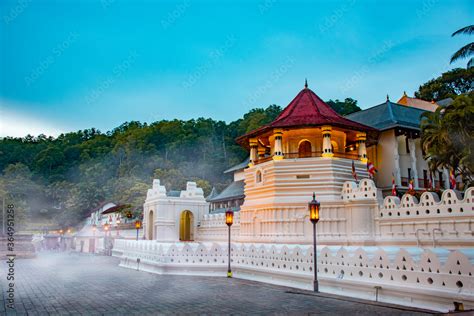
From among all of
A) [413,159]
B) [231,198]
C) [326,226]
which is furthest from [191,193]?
[413,159]

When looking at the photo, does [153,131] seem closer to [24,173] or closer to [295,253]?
[24,173]

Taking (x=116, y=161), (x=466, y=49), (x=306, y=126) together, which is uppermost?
(x=116, y=161)

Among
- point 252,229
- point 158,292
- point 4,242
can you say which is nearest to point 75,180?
point 4,242

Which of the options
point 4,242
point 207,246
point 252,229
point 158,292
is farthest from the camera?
point 4,242

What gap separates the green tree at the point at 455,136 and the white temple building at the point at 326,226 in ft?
11.2

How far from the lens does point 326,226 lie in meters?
21.6

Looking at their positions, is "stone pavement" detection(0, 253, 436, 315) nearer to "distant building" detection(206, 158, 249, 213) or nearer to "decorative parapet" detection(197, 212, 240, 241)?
"decorative parapet" detection(197, 212, 240, 241)

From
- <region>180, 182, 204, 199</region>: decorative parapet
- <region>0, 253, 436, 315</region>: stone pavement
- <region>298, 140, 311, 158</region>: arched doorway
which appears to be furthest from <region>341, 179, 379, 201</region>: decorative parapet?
<region>180, 182, 204, 199</region>: decorative parapet

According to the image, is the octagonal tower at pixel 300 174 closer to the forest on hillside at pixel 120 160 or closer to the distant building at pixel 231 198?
the distant building at pixel 231 198

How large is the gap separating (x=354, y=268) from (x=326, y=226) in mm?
10421

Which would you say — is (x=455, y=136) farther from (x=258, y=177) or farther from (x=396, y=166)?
(x=258, y=177)

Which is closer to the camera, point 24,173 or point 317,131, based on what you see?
point 317,131

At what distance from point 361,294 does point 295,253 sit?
325 cm

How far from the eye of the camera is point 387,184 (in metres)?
29.1
